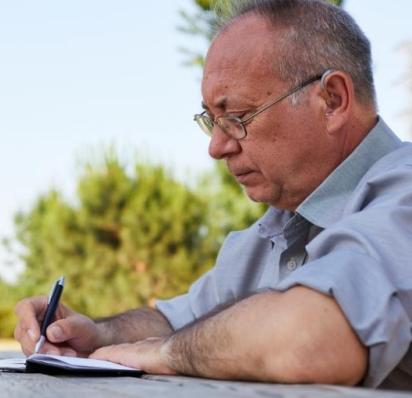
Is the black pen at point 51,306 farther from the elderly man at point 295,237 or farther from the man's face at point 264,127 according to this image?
the man's face at point 264,127

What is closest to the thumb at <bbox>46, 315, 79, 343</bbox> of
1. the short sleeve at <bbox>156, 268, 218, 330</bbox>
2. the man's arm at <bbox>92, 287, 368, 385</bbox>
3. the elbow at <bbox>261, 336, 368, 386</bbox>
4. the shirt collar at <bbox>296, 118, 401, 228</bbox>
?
the short sleeve at <bbox>156, 268, 218, 330</bbox>

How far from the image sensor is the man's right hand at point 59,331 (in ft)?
7.76

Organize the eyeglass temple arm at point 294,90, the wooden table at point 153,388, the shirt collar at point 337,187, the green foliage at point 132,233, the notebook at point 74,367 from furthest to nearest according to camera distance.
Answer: the green foliage at point 132,233, the eyeglass temple arm at point 294,90, the shirt collar at point 337,187, the notebook at point 74,367, the wooden table at point 153,388

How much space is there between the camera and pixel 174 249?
46.4 feet

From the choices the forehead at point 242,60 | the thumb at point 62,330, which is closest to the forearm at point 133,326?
the thumb at point 62,330

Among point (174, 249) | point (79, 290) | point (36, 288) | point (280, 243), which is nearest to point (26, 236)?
point (36, 288)

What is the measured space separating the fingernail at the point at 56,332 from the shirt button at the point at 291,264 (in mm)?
612

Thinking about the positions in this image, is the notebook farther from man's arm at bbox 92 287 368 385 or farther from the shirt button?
the shirt button

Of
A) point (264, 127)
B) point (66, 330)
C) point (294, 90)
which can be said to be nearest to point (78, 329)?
point (66, 330)

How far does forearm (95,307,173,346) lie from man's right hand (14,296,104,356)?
0.05 meters

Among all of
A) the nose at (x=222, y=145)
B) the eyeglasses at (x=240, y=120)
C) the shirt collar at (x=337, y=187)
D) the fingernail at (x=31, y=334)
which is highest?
the eyeglasses at (x=240, y=120)

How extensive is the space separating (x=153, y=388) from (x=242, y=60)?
3.33ft

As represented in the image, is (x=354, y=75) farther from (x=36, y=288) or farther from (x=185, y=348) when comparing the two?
(x=36, y=288)

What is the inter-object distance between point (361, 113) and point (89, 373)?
899 millimetres
